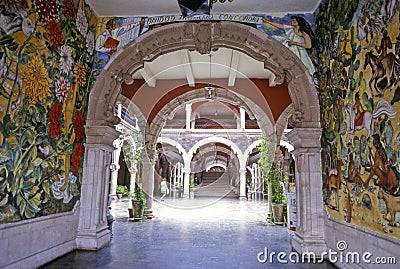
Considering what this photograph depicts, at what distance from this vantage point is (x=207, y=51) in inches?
159

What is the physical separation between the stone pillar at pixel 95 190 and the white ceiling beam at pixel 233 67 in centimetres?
270

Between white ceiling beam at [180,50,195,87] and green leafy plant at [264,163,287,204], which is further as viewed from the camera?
green leafy plant at [264,163,287,204]

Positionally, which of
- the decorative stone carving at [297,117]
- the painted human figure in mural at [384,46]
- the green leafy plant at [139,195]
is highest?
the painted human figure in mural at [384,46]

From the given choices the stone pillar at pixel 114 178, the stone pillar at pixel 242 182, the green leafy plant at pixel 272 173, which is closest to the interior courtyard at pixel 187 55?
the green leafy plant at pixel 272 173

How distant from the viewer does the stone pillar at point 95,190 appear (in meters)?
3.61

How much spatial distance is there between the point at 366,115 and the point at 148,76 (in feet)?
15.5

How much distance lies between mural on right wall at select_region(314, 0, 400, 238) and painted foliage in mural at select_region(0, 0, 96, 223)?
9.58 ft

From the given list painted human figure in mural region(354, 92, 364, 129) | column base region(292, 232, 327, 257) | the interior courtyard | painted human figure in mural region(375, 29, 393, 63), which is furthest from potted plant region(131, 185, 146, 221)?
painted human figure in mural region(375, 29, 393, 63)

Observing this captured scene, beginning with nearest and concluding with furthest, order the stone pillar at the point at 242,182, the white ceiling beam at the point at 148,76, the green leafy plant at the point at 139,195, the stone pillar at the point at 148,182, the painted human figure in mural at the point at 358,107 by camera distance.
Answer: the painted human figure in mural at the point at 358,107
the white ceiling beam at the point at 148,76
the green leafy plant at the point at 139,195
the stone pillar at the point at 148,182
the stone pillar at the point at 242,182

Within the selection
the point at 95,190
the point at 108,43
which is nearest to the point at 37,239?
the point at 95,190

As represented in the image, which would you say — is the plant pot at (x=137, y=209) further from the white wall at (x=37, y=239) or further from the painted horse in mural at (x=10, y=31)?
the painted horse in mural at (x=10, y=31)

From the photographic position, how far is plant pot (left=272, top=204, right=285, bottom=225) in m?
6.07

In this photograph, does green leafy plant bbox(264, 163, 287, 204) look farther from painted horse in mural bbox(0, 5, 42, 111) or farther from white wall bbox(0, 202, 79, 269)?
painted horse in mural bbox(0, 5, 42, 111)

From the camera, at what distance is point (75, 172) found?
11.8ft
